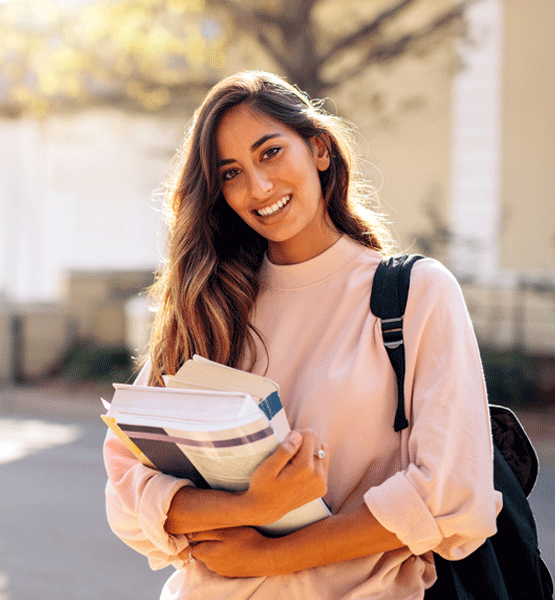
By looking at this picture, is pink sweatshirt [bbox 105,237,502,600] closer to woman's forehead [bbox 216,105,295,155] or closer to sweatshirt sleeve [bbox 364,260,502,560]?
sweatshirt sleeve [bbox 364,260,502,560]

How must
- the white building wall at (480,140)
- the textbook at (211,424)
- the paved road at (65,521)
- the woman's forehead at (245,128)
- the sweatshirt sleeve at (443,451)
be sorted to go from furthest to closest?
1. the white building wall at (480,140)
2. the paved road at (65,521)
3. the woman's forehead at (245,128)
4. the sweatshirt sleeve at (443,451)
5. the textbook at (211,424)

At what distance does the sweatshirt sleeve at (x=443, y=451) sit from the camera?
141cm

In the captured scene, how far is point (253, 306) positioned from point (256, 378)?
0.52 meters

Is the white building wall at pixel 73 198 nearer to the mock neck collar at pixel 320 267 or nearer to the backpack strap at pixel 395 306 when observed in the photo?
the mock neck collar at pixel 320 267

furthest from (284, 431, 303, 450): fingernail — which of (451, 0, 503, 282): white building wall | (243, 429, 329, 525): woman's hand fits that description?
(451, 0, 503, 282): white building wall

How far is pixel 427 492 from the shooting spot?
1.41 m

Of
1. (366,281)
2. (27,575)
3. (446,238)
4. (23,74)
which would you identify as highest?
(23,74)

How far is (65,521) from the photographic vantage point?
4875mm

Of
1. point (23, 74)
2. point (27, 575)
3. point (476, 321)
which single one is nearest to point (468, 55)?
point (476, 321)

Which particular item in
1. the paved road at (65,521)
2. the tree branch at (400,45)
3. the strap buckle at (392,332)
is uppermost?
the tree branch at (400,45)

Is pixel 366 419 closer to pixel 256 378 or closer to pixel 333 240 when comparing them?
pixel 256 378

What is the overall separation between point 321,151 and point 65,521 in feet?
12.3

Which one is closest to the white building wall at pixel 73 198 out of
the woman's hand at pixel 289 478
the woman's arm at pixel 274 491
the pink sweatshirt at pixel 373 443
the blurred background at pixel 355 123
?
the blurred background at pixel 355 123

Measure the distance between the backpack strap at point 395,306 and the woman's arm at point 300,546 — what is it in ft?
0.69
